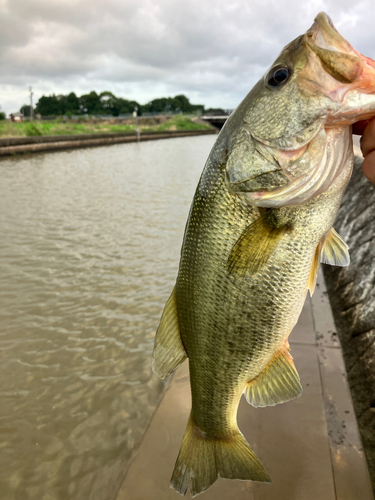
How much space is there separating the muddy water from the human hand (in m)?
2.51

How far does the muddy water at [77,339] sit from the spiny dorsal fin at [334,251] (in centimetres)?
211

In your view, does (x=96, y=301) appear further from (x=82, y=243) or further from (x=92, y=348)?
(x=82, y=243)

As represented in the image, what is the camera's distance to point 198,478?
1.78 meters

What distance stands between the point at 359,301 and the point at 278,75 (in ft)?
9.58

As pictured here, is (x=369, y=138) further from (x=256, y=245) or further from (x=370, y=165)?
(x=256, y=245)

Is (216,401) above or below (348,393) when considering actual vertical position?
above

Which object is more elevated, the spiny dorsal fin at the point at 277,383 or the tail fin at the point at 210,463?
the spiny dorsal fin at the point at 277,383

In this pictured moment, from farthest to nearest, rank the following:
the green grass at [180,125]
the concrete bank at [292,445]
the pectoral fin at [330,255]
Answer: the green grass at [180,125], the concrete bank at [292,445], the pectoral fin at [330,255]

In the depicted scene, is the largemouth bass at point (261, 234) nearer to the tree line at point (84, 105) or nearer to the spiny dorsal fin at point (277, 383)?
the spiny dorsal fin at point (277, 383)

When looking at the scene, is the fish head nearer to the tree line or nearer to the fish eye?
the fish eye

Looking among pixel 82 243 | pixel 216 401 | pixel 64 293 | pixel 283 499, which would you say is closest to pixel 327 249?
pixel 216 401

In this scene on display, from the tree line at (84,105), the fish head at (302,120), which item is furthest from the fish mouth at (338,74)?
the tree line at (84,105)

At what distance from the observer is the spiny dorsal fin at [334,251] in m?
1.65

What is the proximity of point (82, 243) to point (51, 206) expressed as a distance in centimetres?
340
